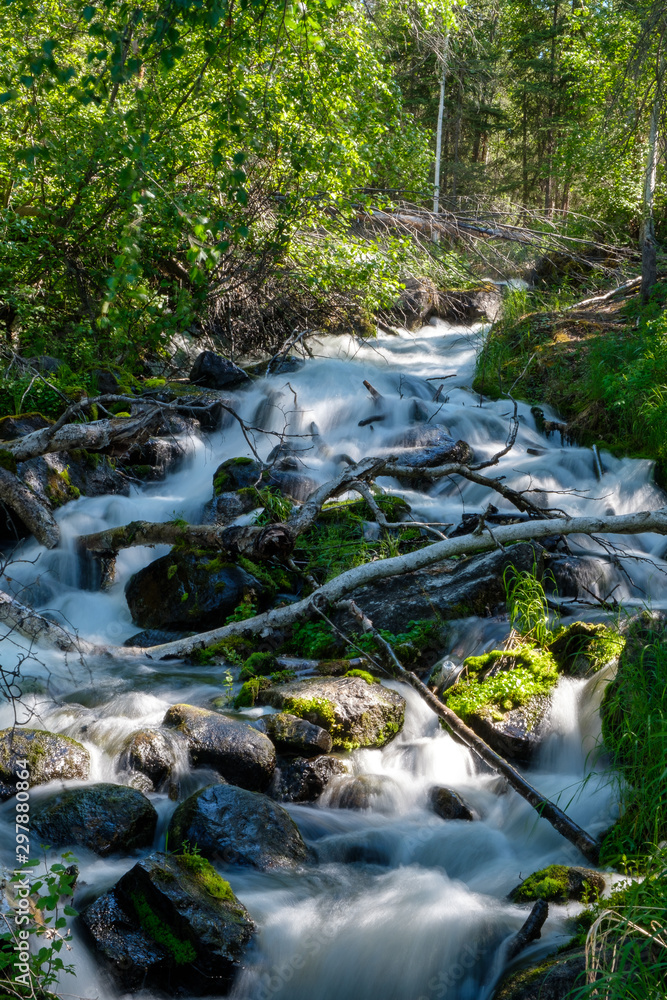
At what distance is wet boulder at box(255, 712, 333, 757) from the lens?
4609 mm

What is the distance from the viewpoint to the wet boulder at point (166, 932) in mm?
3006

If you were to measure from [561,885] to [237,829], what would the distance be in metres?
1.60

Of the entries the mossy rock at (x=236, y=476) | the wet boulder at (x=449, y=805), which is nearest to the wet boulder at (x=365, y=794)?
the wet boulder at (x=449, y=805)

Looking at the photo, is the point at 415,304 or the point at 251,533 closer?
the point at 251,533

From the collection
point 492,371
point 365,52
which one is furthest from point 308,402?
point 365,52

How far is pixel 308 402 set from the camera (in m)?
11.6

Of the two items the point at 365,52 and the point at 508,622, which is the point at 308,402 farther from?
the point at 508,622

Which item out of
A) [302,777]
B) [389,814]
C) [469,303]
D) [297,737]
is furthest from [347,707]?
[469,303]

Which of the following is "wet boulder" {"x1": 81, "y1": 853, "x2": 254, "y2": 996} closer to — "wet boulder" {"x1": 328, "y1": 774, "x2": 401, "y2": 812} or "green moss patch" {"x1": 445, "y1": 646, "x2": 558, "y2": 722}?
"wet boulder" {"x1": 328, "y1": 774, "x2": 401, "y2": 812}

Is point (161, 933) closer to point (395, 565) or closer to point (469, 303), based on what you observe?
point (395, 565)

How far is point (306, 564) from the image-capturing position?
23.7ft

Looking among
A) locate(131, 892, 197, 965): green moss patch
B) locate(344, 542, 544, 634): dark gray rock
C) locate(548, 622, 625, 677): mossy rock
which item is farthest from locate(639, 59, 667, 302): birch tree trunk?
locate(131, 892, 197, 965): green moss patch

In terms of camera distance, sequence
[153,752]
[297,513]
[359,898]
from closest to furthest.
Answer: [359,898]
[153,752]
[297,513]

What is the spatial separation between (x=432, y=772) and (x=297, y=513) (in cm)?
266
